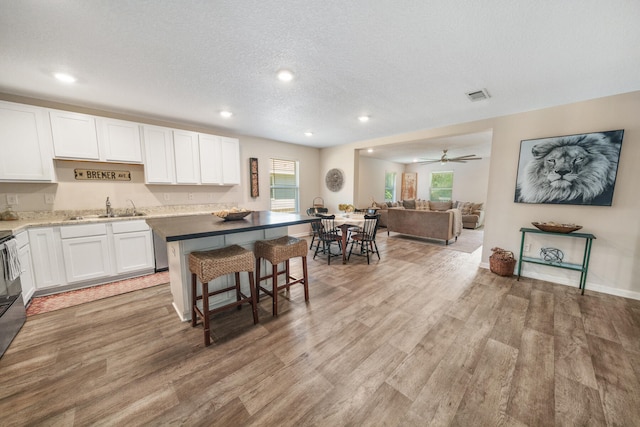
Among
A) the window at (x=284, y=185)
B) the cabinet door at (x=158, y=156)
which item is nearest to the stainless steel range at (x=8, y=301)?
the cabinet door at (x=158, y=156)

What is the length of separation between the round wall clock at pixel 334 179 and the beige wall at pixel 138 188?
72cm

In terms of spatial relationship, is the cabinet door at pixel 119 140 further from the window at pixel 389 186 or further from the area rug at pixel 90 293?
the window at pixel 389 186

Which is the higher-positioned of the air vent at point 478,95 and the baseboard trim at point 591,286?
the air vent at point 478,95

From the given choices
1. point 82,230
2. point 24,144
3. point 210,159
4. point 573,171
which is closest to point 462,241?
point 573,171

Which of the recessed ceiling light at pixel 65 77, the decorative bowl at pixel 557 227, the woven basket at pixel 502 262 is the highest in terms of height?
the recessed ceiling light at pixel 65 77

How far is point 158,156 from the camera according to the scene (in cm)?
365

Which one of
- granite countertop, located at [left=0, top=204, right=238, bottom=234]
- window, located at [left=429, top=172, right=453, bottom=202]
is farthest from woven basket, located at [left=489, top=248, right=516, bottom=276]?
window, located at [left=429, top=172, right=453, bottom=202]

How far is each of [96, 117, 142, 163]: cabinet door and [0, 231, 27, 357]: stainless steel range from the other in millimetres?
1548

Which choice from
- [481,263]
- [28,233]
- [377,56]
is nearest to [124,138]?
[28,233]

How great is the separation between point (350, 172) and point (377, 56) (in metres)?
3.79

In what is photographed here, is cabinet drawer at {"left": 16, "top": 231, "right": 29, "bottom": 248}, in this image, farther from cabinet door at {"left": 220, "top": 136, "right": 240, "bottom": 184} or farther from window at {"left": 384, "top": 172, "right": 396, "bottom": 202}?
window at {"left": 384, "top": 172, "right": 396, "bottom": 202}

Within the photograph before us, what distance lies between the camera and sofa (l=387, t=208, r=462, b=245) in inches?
205

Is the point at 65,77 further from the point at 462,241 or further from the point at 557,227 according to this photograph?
the point at 462,241

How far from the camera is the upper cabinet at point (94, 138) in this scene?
2.94 meters
